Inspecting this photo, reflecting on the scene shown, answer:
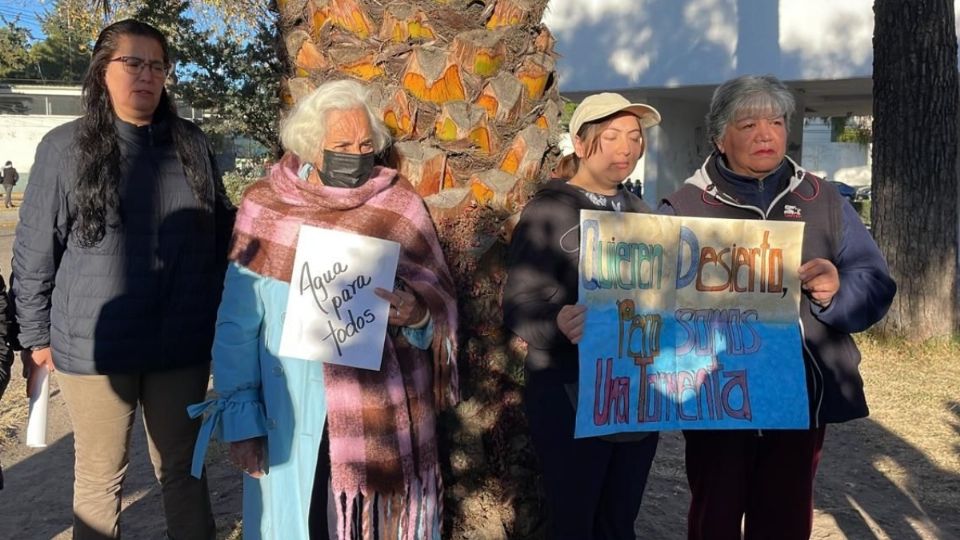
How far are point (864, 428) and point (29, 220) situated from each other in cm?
511

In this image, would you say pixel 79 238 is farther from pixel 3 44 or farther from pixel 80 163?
pixel 3 44

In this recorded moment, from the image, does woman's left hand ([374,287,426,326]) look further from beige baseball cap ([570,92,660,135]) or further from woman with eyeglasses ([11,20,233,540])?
woman with eyeglasses ([11,20,233,540])

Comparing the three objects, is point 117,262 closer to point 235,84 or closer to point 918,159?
point 918,159

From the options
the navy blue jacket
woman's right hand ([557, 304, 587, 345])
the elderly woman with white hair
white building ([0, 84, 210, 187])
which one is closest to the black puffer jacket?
the elderly woman with white hair

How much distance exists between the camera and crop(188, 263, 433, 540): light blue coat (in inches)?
91.0

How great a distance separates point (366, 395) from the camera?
2336 millimetres

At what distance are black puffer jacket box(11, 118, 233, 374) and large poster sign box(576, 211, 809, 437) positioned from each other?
54.6 inches

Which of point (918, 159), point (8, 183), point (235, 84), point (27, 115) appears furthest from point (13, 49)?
point (918, 159)

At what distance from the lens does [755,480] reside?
257 cm

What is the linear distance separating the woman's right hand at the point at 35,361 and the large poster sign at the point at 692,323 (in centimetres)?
182

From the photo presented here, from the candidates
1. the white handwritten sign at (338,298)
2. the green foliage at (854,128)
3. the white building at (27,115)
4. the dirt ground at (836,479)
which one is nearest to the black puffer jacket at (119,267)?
the white handwritten sign at (338,298)

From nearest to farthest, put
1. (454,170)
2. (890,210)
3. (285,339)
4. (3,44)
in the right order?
(285,339) < (454,170) < (890,210) < (3,44)

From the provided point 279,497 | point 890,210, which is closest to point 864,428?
point 890,210

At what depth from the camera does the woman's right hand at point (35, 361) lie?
2.67 meters
